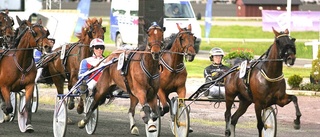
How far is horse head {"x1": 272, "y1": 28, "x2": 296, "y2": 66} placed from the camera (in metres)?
13.2

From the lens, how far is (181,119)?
1426 centimetres

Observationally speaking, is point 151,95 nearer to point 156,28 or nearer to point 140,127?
point 156,28

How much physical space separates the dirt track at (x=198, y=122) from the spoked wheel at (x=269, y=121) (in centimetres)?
148

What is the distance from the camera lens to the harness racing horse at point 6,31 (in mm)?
16141

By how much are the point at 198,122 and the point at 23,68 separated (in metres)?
3.68

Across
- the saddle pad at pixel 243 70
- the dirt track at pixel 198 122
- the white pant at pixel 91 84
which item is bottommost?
the dirt track at pixel 198 122

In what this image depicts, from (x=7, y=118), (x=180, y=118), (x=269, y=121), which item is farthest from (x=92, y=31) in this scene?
(x=269, y=121)

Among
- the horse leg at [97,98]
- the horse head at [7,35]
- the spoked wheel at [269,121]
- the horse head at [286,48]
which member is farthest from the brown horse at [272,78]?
the horse head at [7,35]

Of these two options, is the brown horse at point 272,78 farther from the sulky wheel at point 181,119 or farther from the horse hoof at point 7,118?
the horse hoof at point 7,118

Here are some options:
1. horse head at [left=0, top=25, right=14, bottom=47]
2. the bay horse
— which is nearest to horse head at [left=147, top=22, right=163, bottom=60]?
the bay horse

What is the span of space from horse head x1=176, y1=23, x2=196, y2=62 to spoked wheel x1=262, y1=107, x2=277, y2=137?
148 centimetres

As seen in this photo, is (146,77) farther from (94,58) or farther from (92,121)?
(94,58)

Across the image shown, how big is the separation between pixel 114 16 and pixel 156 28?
24.8m

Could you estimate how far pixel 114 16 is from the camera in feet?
127
